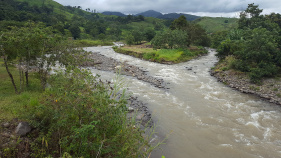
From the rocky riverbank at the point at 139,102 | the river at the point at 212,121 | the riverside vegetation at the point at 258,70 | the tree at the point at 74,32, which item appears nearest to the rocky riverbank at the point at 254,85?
the riverside vegetation at the point at 258,70

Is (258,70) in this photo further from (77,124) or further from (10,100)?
(10,100)

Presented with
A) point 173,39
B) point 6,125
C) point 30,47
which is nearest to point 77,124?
point 6,125

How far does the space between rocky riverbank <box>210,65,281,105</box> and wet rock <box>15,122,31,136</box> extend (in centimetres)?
1722

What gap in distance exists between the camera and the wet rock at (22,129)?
569cm

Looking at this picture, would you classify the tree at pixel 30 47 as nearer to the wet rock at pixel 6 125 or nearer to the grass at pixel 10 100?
the grass at pixel 10 100

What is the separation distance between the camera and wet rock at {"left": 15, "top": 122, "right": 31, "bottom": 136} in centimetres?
569

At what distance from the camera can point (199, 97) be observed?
14531 millimetres

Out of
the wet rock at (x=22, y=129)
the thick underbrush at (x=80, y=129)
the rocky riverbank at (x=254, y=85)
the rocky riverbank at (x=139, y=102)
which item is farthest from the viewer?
the rocky riverbank at (x=254, y=85)

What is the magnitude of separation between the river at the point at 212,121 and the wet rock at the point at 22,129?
4.30 metres

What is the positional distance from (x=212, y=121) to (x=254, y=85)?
9.91 m

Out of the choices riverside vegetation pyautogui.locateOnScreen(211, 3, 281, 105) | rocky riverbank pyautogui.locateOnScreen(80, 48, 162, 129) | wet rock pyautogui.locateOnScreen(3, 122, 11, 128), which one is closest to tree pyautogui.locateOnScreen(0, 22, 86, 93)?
rocky riverbank pyautogui.locateOnScreen(80, 48, 162, 129)

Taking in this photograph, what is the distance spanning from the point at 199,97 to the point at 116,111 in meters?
11.2

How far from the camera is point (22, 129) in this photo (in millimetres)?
5766

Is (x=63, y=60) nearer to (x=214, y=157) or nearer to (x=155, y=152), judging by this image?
(x=155, y=152)
